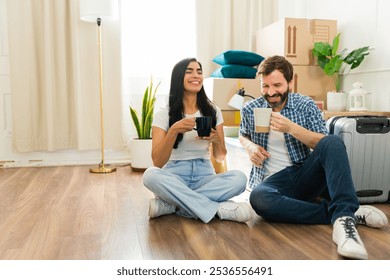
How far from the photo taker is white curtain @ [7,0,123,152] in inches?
140

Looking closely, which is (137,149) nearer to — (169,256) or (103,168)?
(103,168)

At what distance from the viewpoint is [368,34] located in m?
2.99

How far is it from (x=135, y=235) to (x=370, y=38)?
7.63 feet

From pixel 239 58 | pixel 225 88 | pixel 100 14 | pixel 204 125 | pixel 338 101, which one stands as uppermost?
pixel 100 14

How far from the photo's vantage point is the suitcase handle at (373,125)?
2.13m

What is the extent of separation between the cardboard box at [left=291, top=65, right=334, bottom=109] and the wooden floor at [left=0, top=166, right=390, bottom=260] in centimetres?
135

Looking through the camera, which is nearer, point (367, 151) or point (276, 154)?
point (276, 154)

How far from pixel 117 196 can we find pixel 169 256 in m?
1.13

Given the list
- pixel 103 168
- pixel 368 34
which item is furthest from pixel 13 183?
pixel 368 34

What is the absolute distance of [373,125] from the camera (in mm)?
2160

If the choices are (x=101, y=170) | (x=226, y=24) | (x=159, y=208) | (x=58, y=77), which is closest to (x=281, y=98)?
(x=159, y=208)

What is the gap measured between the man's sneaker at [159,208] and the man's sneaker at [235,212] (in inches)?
10.0

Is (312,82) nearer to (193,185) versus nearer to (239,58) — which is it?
(239,58)

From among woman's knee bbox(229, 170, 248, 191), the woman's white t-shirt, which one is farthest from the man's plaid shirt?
the woman's white t-shirt
